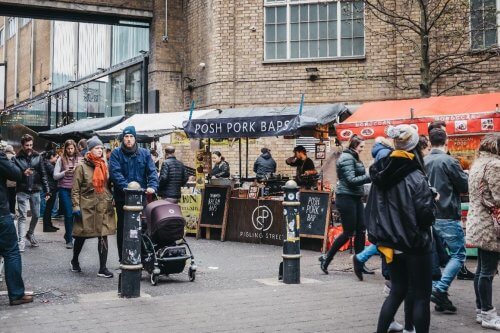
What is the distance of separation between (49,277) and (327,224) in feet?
16.4

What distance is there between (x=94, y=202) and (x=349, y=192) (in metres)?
3.53

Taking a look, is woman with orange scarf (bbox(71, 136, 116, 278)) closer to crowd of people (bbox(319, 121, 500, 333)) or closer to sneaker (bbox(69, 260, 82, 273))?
sneaker (bbox(69, 260, 82, 273))

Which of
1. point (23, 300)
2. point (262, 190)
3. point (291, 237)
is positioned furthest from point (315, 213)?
point (23, 300)

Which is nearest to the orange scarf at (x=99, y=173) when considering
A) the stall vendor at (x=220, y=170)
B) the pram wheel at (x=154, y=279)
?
the pram wheel at (x=154, y=279)

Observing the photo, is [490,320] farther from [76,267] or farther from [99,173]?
[76,267]

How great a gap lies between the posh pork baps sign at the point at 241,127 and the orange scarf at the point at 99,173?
159 inches

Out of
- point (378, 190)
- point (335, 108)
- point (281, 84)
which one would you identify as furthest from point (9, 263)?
point (281, 84)

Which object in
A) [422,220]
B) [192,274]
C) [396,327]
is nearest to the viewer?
Answer: [422,220]

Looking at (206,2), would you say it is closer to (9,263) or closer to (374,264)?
(374,264)

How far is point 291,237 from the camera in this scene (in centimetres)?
789

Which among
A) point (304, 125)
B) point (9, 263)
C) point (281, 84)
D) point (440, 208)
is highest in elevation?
point (281, 84)

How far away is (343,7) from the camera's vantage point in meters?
17.8

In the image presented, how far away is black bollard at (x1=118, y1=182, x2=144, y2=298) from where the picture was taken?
696cm

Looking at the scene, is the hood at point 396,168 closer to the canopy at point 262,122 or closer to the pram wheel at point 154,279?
the pram wheel at point 154,279
